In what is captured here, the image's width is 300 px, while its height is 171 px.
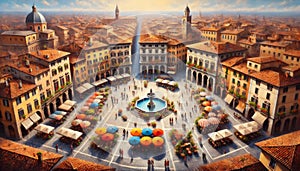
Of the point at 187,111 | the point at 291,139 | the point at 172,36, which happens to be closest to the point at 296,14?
the point at 172,36

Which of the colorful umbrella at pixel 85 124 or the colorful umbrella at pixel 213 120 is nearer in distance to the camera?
the colorful umbrella at pixel 85 124

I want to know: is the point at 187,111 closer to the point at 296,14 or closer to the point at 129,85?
the point at 129,85

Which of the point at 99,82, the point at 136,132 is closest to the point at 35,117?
the point at 136,132

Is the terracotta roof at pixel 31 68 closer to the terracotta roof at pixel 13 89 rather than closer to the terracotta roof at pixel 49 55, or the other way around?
the terracotta roof at pixel 49 55

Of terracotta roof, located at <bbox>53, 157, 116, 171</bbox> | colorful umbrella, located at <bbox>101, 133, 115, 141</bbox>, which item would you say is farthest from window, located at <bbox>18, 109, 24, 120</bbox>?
terracotta roof, located at <bbox>53, 157, 116, 171</bbox>

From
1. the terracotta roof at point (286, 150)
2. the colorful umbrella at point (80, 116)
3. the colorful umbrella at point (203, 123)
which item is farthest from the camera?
the colorful umbrella at point (80, 116)

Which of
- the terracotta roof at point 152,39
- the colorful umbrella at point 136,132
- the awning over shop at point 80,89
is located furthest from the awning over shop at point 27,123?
the terracotta roof at point 152,39
